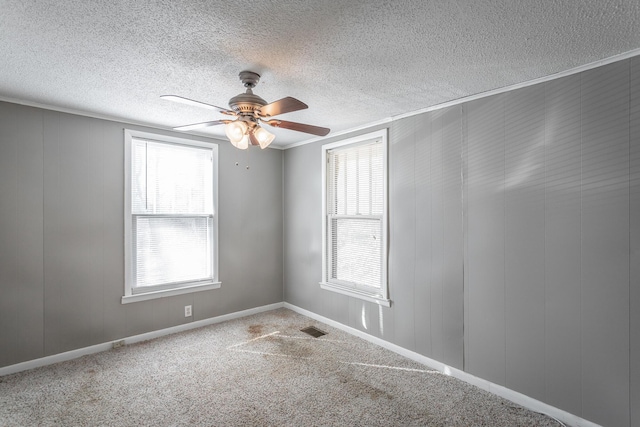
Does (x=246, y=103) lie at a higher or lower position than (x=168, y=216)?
higher

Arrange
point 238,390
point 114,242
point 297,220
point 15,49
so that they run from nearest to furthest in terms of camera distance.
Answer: point 15,49, point 238,390, point 114,242, point 297,220

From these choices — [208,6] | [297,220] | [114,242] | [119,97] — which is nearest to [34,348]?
[114,242]

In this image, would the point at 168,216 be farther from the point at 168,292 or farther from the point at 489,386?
the point at 489,386

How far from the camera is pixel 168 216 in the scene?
385cm

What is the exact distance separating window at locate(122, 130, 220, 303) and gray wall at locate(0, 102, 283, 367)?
110 millimetres

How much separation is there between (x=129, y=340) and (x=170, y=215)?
1.45m

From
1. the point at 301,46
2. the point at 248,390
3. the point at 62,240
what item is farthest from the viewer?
the point at 62,240

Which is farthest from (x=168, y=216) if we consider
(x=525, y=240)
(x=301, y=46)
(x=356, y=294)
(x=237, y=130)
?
(x=525, y=240)

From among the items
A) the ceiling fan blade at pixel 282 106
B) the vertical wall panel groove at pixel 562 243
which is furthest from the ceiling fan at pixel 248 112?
the vertical wall panel groove at pixel 562 243

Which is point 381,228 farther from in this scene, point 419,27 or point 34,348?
point 34,348

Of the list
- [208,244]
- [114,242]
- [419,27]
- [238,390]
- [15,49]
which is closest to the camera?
[419,27]

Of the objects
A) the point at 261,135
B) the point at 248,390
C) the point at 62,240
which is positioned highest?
the point at 261,135

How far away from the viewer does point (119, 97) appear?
113 inches

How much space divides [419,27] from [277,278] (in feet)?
12.9
